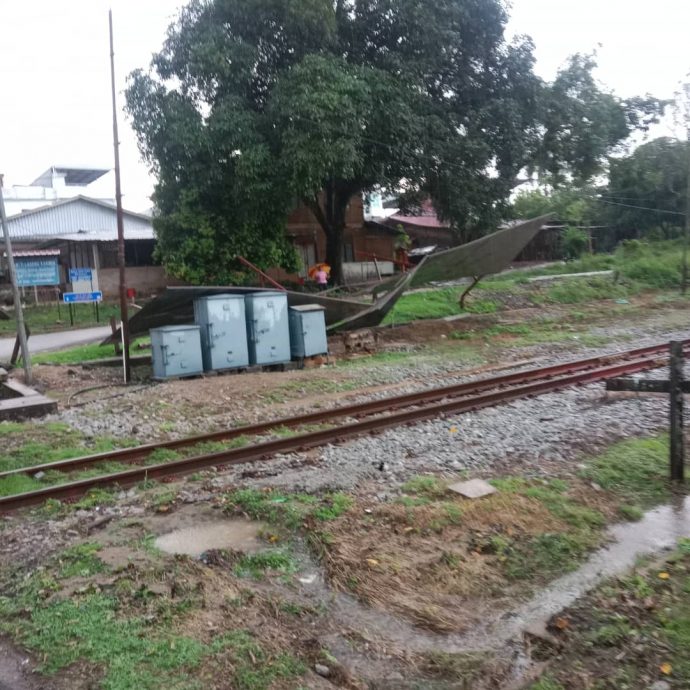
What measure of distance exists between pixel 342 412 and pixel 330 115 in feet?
35.6

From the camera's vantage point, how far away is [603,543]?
213 inches

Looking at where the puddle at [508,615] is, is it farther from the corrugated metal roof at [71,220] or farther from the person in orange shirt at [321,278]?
the corrugated metal roof at [71,220]

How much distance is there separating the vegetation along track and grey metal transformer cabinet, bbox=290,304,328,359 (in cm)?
450

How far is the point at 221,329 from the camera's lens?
560 inches

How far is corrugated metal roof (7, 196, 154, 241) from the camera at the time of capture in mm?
33250

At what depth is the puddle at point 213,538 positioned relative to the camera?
5.52 m

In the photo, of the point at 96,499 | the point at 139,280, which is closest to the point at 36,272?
the point at 139,280

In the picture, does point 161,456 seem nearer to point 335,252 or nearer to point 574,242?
point 335,252

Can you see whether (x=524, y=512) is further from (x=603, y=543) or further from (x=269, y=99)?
(x=269, y=99)

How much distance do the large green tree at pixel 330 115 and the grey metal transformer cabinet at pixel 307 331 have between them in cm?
526

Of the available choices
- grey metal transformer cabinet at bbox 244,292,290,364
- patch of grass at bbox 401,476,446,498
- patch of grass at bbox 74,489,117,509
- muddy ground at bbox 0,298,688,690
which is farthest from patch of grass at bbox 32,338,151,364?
patch of grass at bbox 401,476,446,498

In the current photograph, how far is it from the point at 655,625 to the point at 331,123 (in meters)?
16.7

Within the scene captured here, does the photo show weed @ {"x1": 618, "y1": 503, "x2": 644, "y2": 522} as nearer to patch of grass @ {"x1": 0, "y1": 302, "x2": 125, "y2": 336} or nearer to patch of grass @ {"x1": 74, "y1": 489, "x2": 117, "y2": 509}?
patch of grass @ {"x1": 74, "y1": 489, "x2": 117, "y2": 509}

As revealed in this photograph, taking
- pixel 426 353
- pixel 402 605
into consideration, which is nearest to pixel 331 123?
pixel 426 353
